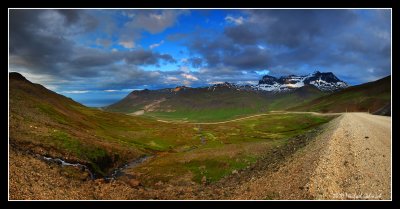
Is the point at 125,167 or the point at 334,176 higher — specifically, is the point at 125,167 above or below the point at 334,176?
below

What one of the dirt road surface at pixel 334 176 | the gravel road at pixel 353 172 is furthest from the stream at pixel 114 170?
the gravel road at pixel 353 172

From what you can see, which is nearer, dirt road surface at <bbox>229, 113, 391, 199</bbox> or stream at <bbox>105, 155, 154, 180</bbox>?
dirt road surface at <bbox>229, 113, 391, 199</bbox>

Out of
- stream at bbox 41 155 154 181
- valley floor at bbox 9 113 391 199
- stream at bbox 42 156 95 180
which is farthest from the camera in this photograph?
stream at bbox 41 155 154 181

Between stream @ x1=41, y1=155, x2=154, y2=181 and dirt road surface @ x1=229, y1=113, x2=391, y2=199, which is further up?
dirt road surface @ x1=229, y1=113, x2=391, y2=199

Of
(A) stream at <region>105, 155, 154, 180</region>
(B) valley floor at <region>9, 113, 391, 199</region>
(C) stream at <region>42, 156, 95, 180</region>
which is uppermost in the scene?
(B) valley floor at <region>9, 113, 391, 199</region>

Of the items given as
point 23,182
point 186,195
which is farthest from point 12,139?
point 186,195

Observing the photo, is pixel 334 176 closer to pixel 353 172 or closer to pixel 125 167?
pixel 353 172

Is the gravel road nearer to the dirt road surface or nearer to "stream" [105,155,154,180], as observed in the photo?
the dirt road surface

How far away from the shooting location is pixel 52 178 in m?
44.1

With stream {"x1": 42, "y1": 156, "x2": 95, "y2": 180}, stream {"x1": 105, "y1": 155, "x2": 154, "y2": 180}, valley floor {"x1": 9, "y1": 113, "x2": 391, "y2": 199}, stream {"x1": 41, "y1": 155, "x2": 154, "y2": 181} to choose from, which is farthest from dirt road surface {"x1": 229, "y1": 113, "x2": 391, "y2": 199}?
stream {"x1": 105, "y1": 155, "x2": 154, "y2": 180}

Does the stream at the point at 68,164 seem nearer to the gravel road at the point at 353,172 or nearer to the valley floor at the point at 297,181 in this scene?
the valley floor at the point at 297,181

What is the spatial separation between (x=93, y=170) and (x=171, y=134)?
267 ft

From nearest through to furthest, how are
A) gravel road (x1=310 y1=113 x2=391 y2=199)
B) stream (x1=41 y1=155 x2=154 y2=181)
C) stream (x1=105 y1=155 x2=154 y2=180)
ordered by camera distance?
gravel road (x1=310 y1=113 x2=391 y2=199), stream (x1=41 y1=155 x2=154 y2=181), stream (x1=105 y1=155 x2=154 y2=180)

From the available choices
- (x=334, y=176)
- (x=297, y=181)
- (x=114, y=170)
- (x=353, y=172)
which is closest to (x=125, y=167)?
(x=114, y=170)
